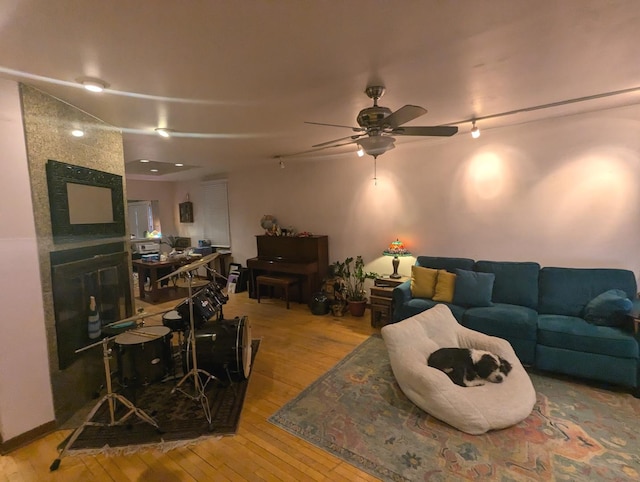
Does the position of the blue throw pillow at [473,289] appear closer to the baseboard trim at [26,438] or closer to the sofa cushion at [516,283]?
the sofa cushion at [516,283]

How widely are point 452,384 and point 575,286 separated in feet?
6.34

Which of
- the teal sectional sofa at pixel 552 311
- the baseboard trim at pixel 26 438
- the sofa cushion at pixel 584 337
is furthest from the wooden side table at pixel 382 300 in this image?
the baseboard trim at pixel 26 438

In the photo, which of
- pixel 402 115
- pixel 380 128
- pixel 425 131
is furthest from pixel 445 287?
pixel 402 115

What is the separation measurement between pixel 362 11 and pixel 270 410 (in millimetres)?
2715

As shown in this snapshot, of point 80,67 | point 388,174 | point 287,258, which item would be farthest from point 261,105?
point 287,258

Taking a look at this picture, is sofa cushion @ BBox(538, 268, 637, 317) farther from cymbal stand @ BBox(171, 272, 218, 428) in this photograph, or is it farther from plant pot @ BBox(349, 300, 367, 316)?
cymbal stand @ BBox(171, 272, 218, 428)

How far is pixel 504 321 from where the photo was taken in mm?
2924

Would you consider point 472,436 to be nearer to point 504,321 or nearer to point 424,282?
point 504,321

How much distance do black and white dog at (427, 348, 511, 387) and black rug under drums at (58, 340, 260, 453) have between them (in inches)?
67.6

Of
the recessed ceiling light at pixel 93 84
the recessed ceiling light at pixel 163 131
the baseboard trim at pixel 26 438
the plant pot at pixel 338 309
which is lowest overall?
the baseboard trim at pixel 26 438

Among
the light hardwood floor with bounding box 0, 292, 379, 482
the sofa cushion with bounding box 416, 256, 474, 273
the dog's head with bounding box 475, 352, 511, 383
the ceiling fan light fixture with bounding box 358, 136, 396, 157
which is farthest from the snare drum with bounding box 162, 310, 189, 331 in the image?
the sofa cushion with bounding box 416, 256, 474, 273

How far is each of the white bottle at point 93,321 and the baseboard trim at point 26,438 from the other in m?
0.66

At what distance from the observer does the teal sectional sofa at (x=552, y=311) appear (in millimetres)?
2510

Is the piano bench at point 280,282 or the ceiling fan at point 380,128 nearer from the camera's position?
the ceiling fan at point 380,128
